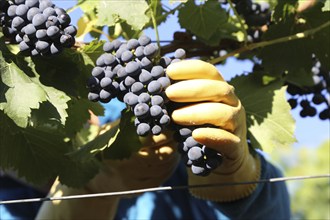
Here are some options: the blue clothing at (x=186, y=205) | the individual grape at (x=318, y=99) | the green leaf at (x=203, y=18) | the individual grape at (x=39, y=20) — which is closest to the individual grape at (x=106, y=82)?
the individual grape at (x=39, y=20)

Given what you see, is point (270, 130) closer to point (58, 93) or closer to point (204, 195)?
point (204, 195)

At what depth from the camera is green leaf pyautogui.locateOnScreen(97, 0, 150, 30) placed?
36.5 inches

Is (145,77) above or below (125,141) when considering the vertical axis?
above

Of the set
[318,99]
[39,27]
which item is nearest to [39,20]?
[39,27]

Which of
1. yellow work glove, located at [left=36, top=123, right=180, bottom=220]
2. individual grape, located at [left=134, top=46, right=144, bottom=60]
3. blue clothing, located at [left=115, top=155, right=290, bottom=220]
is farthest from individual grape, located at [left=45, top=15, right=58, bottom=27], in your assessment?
blue clothing, located at [left=115, top=155, right=290, bottom=220]

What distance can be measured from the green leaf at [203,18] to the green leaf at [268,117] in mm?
110

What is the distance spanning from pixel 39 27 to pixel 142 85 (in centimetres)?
15

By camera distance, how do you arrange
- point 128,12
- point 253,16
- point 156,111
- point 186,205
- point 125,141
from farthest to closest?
point 186,205 → point 253,16 → point 125,141 → point 128,12 → point 156,111

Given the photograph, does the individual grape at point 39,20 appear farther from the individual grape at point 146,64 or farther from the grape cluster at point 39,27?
the individual grape at point 146,64

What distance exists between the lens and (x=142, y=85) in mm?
829

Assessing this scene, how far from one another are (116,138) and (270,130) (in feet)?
Answer: 0.79

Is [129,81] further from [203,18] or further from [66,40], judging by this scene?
[203,18]

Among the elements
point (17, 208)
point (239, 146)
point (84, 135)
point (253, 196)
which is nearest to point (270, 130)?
point (239, 146)

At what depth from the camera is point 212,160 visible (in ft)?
2.75
